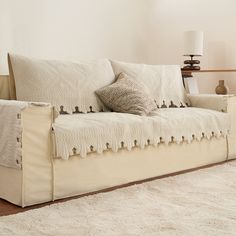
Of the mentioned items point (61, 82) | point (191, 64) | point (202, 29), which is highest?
point (202, 29)

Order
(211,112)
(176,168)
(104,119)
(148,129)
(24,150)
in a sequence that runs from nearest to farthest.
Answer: (24,150) < (104,119) < (148,129) < (176,168) < (211,112)

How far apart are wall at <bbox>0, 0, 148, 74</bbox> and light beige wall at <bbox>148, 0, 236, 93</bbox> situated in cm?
20

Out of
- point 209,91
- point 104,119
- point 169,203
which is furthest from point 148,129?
point 209,91

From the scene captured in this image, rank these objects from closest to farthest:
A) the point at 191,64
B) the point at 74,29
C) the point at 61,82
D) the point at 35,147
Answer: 1. the point at 35,147
2. the point at 61,82
3. the point at 74,29
4. the point at 191,64

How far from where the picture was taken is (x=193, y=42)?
4.17m

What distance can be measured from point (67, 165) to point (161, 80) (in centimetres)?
155

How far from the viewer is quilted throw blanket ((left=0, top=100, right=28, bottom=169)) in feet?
7.08

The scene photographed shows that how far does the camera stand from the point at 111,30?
14.2 ft

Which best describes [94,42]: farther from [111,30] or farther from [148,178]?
[148,178]

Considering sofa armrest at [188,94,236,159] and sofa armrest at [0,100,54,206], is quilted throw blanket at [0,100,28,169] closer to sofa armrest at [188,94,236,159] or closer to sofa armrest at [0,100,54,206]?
sofa armrest at [0,100,54,206]

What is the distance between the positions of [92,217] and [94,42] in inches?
98.1

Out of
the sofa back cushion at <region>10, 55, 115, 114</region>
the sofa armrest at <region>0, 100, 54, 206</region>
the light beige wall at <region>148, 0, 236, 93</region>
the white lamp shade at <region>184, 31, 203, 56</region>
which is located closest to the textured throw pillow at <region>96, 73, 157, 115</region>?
the sofa back cushion at <region>10, 55, 115, 114</region>

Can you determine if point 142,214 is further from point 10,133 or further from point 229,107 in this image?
point 229,107

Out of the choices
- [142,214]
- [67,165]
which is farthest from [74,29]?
[142,214]
